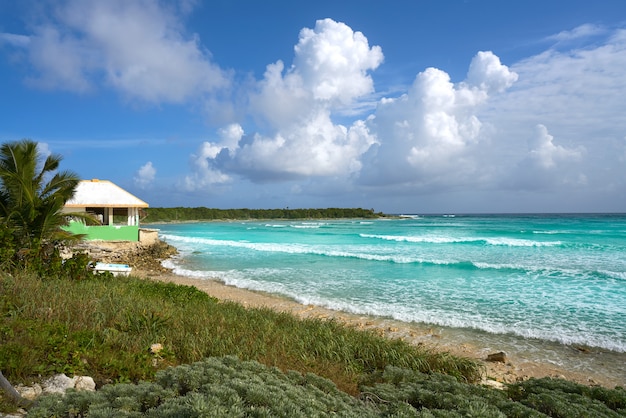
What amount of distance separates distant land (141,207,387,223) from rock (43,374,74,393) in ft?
276

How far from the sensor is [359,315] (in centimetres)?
1193

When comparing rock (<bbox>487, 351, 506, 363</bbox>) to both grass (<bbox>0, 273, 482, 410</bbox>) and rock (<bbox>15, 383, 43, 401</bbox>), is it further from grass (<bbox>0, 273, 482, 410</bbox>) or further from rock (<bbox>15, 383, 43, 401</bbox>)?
rock (<bbox>15, 383, 43, 401</bbox>)

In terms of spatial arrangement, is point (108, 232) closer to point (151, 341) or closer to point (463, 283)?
point (463, 283)

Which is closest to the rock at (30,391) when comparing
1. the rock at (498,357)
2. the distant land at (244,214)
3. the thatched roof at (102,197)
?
the rock at (498,357)

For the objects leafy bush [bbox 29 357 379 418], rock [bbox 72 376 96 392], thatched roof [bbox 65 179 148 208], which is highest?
thatched roof [bbox 65 179 148 208]

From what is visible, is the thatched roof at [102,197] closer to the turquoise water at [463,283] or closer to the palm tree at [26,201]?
the turquoise water at [463,283]

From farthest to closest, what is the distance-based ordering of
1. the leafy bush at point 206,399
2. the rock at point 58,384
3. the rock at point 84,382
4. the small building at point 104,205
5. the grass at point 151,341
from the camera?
the small building at point 104,205
the grass at point 151,341
the rock at point 84,382
the rock at point 58,384
the leafy bush at point 206,399

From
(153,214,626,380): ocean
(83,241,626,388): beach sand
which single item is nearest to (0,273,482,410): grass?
(83,241,626,388): beach sand

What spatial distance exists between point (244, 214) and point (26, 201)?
9317 centimetres

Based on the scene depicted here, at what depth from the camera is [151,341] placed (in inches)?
228

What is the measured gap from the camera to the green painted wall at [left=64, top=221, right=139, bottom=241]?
23.2 m

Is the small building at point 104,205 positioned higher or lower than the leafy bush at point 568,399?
higher

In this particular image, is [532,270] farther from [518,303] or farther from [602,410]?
[602,410]

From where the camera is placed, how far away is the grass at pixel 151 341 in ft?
15.4
